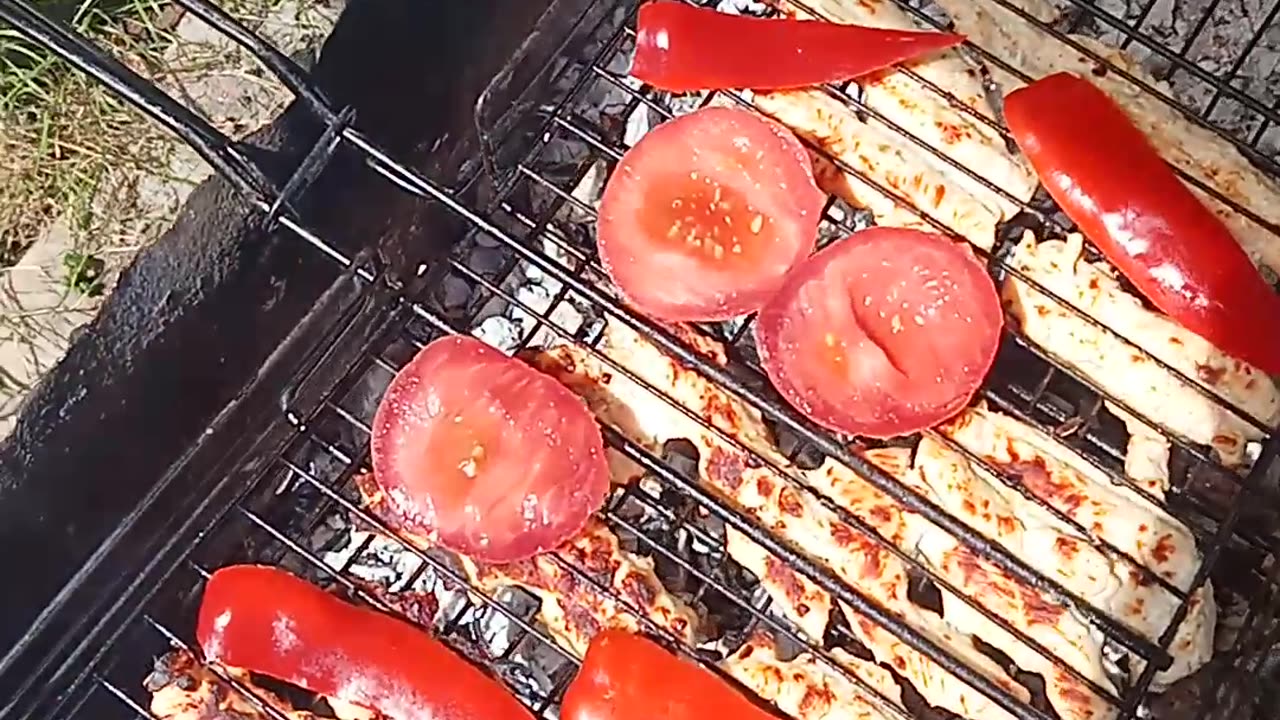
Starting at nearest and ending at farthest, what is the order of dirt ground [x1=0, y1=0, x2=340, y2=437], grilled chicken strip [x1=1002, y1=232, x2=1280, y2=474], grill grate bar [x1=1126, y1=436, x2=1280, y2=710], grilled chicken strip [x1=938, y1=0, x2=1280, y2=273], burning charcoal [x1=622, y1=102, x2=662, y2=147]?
grill grate bar [x1=1126, y1=436, x2=1280, y2=710]
grilled chicken strip [x1=1002, y1=232, x2=1280, y2=474]
grilled chicken strip [x1=938, y1=0, x2=1280, y2=273]
burning charcoal [x1=622, y1=102, x2=662, y2=147]
dirt ground [x1=0, y1=0, x2=340, y2=437]

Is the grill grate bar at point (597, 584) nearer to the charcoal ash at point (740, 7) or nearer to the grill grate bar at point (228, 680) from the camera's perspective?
the grill grate bar at point (228, 680)

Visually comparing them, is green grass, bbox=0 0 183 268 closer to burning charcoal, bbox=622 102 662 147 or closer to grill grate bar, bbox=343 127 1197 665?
burning charcoal, bbox=622 102 662 147

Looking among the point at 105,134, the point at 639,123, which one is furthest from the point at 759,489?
the point at 105,134

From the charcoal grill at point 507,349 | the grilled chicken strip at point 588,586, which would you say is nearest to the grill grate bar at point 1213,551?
the charcoal grill at point 507,349

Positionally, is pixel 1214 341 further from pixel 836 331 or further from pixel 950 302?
pixel 836 331

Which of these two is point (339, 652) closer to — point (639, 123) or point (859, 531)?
point (859, 531)

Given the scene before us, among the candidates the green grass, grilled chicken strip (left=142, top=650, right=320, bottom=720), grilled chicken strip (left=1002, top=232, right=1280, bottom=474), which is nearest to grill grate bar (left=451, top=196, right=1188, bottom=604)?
grilled chicken strip (left=1002, top=232, right=1280, bottom=474)
